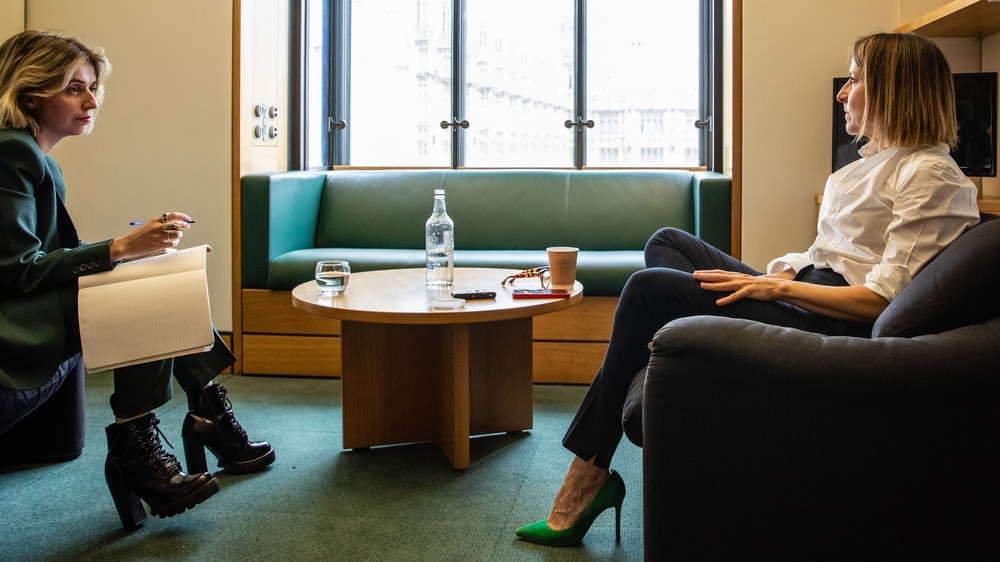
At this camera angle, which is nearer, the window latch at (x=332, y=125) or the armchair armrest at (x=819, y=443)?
the armchair armrest at (x=819, y=443)

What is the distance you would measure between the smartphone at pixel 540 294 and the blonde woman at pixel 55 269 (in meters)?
0.81

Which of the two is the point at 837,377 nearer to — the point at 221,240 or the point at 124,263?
the point at 124,263

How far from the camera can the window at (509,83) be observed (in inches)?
158

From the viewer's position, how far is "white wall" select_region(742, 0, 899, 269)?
3271 mm

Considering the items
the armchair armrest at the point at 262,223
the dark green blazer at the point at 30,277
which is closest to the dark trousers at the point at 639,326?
the dark green blazer at the point at 30,277

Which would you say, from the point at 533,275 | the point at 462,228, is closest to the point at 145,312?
the point at 533,275

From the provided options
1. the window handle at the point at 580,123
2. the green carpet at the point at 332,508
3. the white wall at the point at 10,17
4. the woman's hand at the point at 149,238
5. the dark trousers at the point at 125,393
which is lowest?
the green carpet at the point at 332,508

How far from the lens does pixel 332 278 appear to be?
2.12 meters

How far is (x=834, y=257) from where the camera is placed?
1757 mm

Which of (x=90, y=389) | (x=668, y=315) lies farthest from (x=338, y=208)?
(x=668, y=315)

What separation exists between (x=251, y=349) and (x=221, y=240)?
476mm

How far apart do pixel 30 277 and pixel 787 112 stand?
2770 mm

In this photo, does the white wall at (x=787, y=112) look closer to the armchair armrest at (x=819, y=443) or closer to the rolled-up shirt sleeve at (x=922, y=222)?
the rolled-up shirt sleeve at (x=922, y=222)

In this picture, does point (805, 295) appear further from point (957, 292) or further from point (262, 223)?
point (262, 223)
